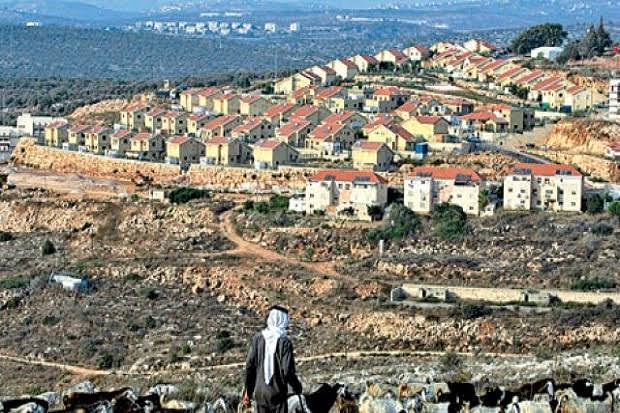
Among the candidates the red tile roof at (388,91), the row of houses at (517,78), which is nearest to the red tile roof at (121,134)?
the red tile roof at (388,91)

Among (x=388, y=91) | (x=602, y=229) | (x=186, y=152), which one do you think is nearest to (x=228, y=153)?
(x=186, y=152)

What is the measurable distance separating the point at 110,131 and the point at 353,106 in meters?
8.52

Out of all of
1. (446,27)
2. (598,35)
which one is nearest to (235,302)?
(598,35)

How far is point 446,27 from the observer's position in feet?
590

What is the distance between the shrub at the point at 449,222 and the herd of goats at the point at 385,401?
771 inches

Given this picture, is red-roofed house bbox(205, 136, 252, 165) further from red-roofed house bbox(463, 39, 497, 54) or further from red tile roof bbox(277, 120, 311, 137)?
red-roofed house bbox(463, 39, 497, 54)

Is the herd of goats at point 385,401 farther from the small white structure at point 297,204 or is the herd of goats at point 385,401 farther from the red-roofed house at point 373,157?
the red-roofed house at point 373,157

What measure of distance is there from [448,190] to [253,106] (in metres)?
16.4

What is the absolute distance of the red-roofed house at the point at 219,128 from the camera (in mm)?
45156

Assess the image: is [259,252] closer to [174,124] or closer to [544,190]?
[544,190]

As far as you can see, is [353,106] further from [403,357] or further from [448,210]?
[403,357]

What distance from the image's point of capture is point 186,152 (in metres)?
43.3

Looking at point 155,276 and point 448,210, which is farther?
point 448,210

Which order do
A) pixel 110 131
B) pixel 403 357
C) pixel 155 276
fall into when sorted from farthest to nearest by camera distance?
pixel 110 131, pixel 155 276, pixel 403 357
